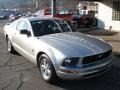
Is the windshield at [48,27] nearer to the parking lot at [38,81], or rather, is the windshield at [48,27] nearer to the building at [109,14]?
the parking lot at [38,81]

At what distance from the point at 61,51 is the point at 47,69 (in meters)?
0.74

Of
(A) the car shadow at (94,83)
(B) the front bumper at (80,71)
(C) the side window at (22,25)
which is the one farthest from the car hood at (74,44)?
(C) the side window at (22,25)

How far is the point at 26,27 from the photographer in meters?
7.09

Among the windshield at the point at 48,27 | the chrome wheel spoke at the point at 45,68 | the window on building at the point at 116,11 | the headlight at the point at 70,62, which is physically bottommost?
the chrome wheel spoke at the point at 45,68

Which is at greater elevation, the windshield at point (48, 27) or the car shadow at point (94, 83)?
the windshield at point (48, 27)

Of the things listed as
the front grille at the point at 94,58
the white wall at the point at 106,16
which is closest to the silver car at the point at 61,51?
the front grille at the point at 94,58

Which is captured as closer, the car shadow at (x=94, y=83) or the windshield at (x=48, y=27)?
the car shadow at (x=94, y=83)

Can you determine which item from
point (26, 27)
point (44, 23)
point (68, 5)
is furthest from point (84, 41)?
point (68, 5)

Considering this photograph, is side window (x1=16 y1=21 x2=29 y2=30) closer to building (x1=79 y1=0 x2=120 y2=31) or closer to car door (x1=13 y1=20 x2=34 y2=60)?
car door (x1=13 y1=20 x2=34 y2=60)

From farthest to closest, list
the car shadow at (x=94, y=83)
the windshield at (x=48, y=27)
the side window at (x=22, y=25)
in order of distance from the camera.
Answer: the side window at (x=22, y=25)
the windshield at (x=48, y=27)
the car shadow at (x=94, y=83)

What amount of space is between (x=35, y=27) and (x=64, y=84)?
6.71ft

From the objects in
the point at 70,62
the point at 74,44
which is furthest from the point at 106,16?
the point at 70,62

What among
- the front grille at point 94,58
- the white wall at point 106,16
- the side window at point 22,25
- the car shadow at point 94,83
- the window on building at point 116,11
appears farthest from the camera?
the white wall at point 106,16

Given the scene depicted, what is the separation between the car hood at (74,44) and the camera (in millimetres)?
5227
